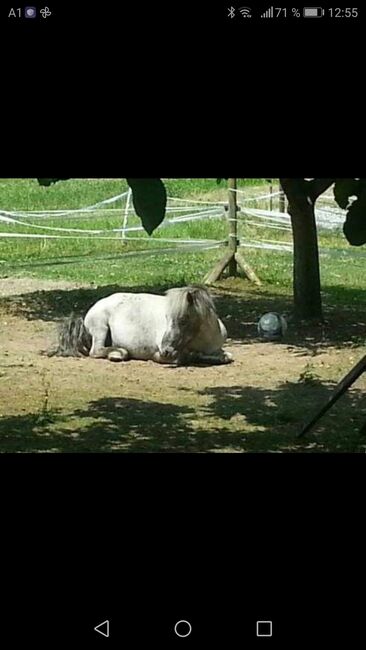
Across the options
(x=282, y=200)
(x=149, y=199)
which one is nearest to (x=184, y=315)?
(x=282, y=200)

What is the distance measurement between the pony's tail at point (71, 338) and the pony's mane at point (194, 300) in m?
0.11

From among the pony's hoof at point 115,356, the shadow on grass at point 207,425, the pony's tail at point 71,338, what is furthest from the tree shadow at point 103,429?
the pony's hoof at point 115,356

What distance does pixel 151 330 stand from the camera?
1356 millimetres

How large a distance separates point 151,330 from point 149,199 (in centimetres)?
56

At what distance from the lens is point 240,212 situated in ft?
3.20

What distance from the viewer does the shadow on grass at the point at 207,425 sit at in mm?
850

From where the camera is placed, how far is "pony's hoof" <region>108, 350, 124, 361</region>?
1193mm

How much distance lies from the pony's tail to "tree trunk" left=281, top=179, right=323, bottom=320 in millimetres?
258
